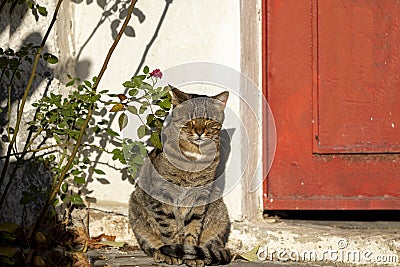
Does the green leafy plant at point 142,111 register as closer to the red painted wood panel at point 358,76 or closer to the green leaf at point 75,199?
the green leaf at point 75,199

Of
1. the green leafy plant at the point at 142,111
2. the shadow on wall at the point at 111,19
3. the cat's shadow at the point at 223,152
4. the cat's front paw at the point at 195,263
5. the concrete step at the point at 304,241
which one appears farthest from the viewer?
the shadow on wall at the point at 111,19

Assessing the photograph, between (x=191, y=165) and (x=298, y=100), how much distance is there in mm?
761

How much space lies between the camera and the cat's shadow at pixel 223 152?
364cm

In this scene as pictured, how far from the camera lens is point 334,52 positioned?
376 centimetres

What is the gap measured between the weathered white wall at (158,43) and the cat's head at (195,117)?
0.21 meters

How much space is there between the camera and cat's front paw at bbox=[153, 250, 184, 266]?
10.8 feet

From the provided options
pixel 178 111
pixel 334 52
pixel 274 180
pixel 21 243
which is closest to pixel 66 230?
pixel 21 243

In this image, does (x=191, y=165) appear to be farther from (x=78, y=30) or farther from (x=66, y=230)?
A: (x=78, y=30)

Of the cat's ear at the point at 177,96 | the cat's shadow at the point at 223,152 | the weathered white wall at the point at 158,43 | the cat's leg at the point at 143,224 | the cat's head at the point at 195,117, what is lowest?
the cat's leg at the point at 143,224

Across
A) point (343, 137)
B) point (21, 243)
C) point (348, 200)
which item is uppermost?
point (343, 137)

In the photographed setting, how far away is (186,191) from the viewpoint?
11.3 ft

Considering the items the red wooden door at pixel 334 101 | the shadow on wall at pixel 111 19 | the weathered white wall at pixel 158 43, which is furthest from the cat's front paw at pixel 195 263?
the shadow on wall at pixel 111 19

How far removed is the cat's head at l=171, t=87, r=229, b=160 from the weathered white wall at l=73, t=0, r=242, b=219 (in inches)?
8.2

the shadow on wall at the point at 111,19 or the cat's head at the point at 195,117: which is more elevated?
the shadow on wall at the point at 111,19
